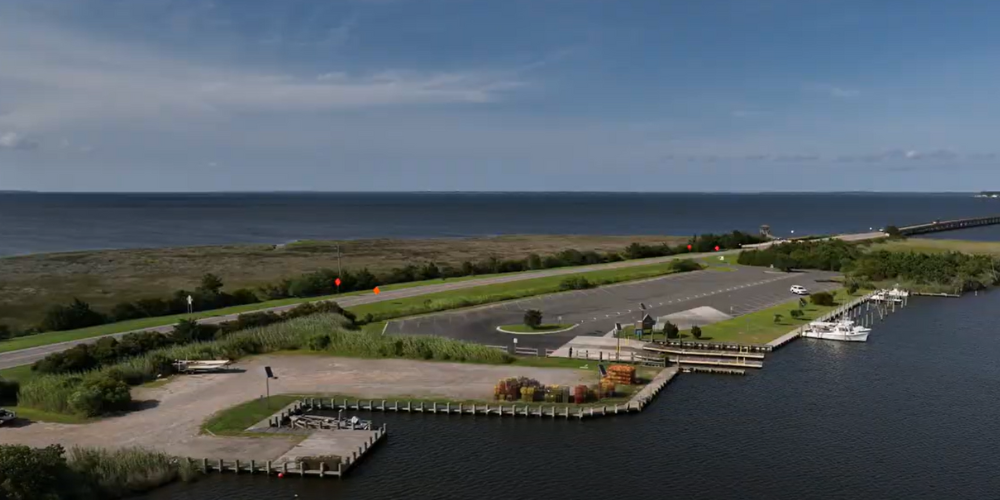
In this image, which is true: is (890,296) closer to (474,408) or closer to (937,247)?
(937,247)

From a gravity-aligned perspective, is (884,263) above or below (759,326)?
above

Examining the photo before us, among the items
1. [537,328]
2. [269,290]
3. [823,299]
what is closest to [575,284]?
[537,328]

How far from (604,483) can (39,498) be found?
26.5 metres

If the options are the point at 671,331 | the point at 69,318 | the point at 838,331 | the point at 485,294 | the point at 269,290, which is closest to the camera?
the point at 671,331

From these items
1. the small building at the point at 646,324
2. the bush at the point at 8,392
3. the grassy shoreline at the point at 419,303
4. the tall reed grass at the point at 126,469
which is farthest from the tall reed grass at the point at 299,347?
the small building at the point at 646,324

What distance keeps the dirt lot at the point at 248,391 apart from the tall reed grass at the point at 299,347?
1.76 meters

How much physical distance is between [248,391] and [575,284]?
56161mm

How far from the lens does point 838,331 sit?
69.7 metres

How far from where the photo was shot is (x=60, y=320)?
73.7m

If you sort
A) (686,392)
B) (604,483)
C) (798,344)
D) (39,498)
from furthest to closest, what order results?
(798,344) → (686,392) → (604,483) → (39,498)

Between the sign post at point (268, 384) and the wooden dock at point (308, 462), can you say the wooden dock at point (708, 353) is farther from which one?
the sign post at point (268, 384)

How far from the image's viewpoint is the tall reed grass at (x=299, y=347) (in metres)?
52.7

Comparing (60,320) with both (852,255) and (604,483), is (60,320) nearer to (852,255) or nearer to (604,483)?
(604,483)

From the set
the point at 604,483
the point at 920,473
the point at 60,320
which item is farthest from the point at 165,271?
the point at 920,473
